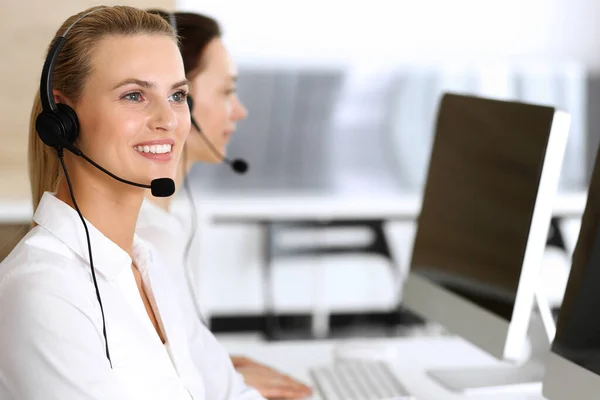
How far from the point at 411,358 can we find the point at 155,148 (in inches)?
34.8

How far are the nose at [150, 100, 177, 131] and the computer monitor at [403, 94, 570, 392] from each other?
62 cm

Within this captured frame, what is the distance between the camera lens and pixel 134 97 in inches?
48.8

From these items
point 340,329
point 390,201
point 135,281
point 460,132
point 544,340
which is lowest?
point 340,329

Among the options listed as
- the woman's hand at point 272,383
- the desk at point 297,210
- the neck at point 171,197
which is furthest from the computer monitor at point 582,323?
the desk at point 297,210

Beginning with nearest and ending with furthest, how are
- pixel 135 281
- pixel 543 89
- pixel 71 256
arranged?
pixel 71 256
pixel 135 281
pixel 543 89

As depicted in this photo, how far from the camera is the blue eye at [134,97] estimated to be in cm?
123

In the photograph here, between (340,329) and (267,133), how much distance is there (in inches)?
44.3

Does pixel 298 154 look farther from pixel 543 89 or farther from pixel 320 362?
pixel 320 362

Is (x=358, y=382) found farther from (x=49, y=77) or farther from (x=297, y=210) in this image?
(x=297, y=210)

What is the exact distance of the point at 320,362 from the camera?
1.87 meters

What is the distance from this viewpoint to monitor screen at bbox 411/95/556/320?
148cm

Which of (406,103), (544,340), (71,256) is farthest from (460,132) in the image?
(406,103)

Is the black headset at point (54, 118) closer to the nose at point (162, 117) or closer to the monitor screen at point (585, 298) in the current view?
the nose at point (162, 117)

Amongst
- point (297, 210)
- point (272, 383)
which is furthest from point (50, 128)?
point (297, 210)
